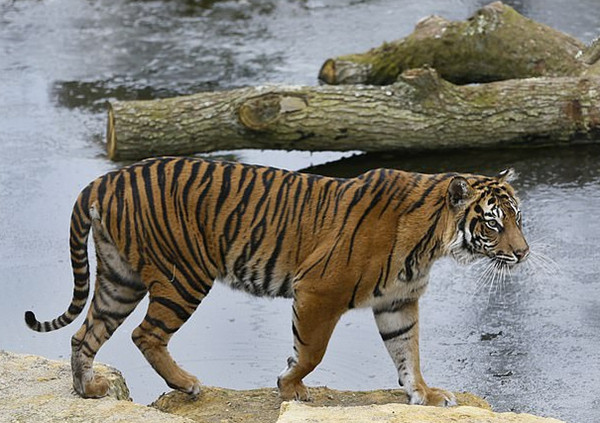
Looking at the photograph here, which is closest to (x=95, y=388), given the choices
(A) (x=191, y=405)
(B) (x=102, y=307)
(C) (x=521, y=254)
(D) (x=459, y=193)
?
(B) (x=102, y=307)

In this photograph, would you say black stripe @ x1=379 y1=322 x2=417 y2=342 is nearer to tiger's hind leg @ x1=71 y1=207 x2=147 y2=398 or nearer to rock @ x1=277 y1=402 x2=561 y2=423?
rock @ x1=277 y1=402 x2=561 y2=423

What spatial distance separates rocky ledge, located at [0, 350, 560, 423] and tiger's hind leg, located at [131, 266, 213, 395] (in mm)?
271

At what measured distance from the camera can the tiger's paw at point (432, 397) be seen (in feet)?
17.9

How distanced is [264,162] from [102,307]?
12.8ft

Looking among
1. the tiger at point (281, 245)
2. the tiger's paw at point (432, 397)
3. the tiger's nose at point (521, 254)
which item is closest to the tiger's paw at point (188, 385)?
the tiger at point (281, 245)

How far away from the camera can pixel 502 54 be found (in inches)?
409

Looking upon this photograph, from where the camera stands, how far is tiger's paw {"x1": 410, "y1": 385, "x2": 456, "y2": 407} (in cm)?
546

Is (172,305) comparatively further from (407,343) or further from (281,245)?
(407,343)

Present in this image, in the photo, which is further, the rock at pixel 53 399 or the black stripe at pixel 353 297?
the black stripe at pixel 353 297

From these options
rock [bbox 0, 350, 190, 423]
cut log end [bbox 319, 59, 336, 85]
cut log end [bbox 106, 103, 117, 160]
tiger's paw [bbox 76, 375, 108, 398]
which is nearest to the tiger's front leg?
rock [bbox 0, 350, 190, 423]

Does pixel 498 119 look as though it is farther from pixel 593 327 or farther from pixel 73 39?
pixel 73 39

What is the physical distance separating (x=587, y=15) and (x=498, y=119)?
455 centimetres

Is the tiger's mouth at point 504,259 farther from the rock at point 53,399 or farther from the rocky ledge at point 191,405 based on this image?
the rock at point 53,399

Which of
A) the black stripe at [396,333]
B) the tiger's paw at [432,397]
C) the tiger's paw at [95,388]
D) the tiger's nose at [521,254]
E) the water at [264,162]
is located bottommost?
the water at [264,162]
